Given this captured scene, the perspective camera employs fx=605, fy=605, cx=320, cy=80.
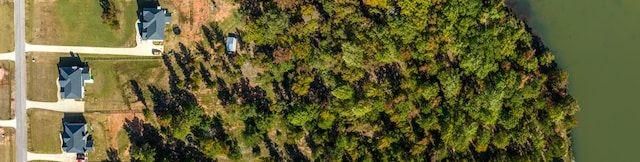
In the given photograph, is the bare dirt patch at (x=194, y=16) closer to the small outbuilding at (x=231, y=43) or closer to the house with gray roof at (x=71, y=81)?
the small outbuilding at (x=231, y=43)

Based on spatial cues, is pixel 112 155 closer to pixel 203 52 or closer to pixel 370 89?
pixel 203 52

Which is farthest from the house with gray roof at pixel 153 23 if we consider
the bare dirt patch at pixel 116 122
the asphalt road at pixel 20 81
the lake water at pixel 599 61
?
the lake water at pixel 599 61

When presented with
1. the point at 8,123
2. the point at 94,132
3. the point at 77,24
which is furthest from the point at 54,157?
the point at 77,24

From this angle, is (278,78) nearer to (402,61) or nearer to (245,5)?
(245,5)

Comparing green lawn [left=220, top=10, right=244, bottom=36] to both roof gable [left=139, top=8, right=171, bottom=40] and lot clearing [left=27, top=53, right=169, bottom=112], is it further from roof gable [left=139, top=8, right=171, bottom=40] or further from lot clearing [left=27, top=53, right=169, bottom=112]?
lot clearing [left=27, top=53, right=169, bottom=112]

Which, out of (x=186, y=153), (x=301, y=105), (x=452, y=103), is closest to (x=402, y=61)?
(x=452, y=103)
